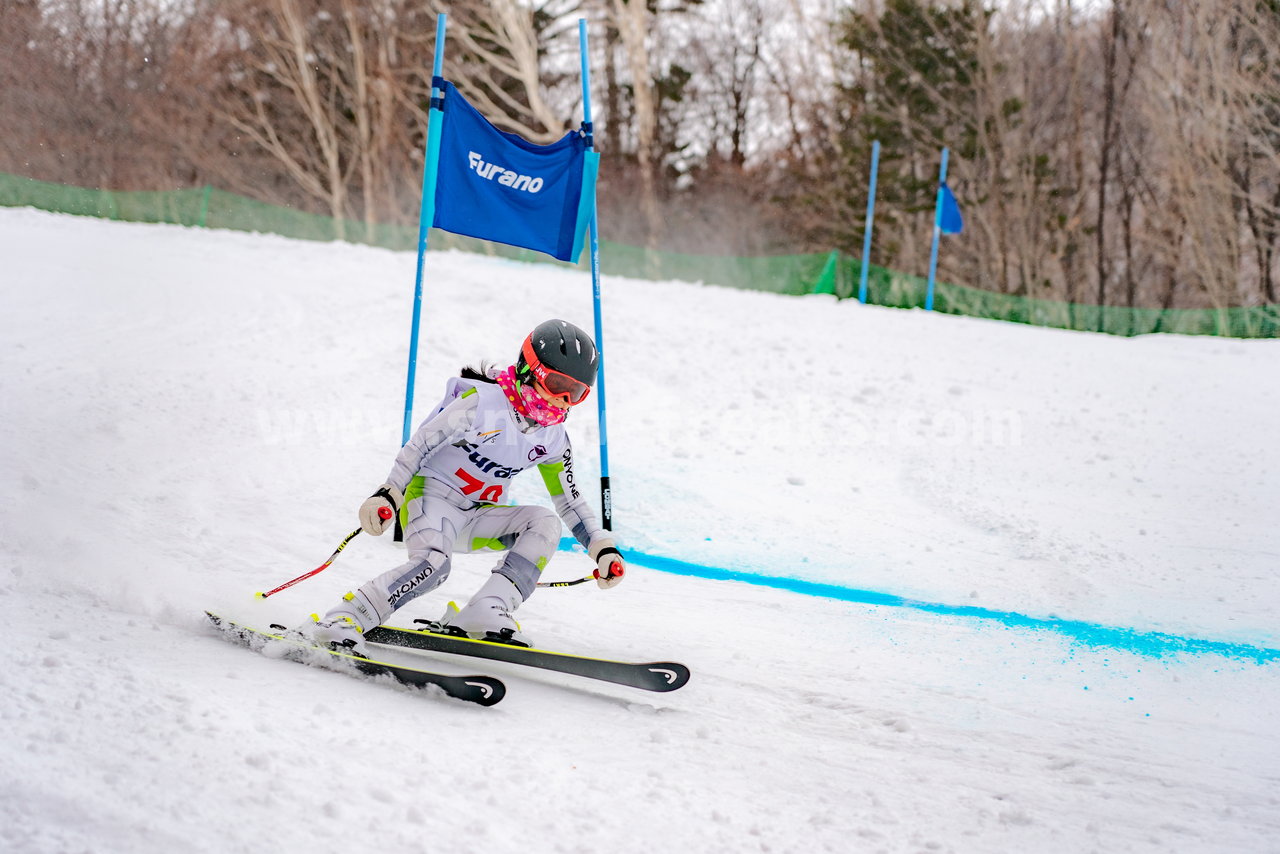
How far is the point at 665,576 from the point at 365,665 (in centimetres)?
265

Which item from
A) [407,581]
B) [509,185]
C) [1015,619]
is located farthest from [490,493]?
[1015,619]

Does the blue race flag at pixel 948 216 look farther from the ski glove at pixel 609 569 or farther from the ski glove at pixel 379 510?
the ski glove at pixel 379 510

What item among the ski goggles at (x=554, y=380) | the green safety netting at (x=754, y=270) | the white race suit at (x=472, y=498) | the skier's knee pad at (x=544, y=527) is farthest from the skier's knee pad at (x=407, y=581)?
the green safety netting at (x=754, y=270)

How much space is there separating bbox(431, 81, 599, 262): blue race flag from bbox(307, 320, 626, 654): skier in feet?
7.52

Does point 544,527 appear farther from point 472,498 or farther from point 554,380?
point 554,380

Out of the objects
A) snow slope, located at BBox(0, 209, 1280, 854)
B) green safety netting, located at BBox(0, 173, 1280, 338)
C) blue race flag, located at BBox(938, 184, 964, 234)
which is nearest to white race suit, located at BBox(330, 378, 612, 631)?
snow slope, located at BBox(0, 209, 1280, 854)

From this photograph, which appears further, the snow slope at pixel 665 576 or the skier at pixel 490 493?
the skier at pixel 490 493

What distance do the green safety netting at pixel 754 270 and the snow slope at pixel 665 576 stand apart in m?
3.24

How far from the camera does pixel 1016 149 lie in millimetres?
24375

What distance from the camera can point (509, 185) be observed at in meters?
6.18

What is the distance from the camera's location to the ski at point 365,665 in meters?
3.39

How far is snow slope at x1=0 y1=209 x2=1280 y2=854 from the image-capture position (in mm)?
2717

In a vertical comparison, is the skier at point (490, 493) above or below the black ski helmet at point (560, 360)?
below

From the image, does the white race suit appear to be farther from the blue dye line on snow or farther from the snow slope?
the blue dye line on snow
